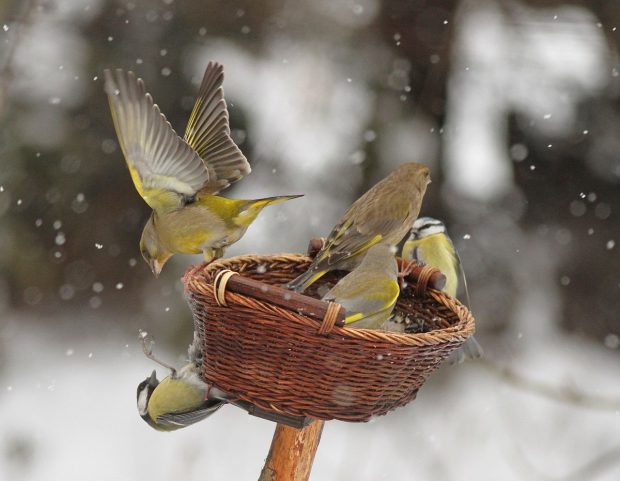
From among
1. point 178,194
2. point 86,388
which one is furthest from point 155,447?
point 178,194

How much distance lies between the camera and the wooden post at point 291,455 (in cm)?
233

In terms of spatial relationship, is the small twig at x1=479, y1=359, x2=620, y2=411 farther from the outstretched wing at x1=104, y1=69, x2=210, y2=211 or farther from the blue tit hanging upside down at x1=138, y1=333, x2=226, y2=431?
the outstretched wing at x1=104, y1=69, x2=210, y2=211

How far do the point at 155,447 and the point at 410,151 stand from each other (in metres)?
2.23

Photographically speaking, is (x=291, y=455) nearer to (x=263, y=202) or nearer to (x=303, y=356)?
(x=303, y=356)

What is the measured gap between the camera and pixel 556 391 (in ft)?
15.4

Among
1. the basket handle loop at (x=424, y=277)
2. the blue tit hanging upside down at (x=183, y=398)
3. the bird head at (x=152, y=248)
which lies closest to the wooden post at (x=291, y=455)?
the blue tit hanging upside down at (x=183, y=398)

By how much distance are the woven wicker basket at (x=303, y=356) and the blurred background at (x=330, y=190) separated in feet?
7.84

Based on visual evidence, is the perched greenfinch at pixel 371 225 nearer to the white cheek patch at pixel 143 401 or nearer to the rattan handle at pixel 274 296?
the rattan handle at pixel 274 296

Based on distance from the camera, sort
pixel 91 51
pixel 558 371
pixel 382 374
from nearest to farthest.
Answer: pixel 382 374, pixel 91 51, pixel 558 371

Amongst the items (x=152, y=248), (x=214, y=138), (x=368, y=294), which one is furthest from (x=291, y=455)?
(x=214, y=138)

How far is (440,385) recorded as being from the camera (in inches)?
195

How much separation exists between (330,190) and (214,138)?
215 cm

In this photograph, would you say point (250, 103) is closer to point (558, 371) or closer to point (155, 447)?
point (155, 447)

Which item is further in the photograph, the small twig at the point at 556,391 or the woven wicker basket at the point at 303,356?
the small twig at the point at 556,391
